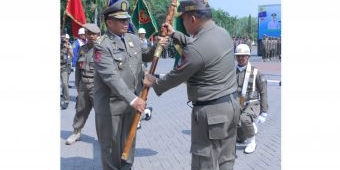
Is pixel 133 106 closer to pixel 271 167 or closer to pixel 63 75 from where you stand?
pixel 271 167

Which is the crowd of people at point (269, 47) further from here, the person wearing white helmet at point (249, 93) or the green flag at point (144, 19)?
the person wearing white helmet at point (249, 93)

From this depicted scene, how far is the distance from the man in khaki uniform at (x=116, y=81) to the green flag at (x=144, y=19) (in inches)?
115

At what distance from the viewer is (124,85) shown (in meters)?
4.95

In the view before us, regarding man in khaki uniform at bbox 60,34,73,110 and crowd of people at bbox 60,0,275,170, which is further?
man in khaki uniform at bbox 60,34,73,110

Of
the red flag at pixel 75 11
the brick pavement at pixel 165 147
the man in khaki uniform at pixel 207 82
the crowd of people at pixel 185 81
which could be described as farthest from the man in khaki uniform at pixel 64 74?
the man in khaki uniform at pixel 207 82

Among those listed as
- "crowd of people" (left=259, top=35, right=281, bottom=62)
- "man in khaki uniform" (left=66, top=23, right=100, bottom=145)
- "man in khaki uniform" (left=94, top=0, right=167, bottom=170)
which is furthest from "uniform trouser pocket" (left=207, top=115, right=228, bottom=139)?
"crowd of people" (left=259, top=35, right=281, bottom=62)

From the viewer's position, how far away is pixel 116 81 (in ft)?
16.2

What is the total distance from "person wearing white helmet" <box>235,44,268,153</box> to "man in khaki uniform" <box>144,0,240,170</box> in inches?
112

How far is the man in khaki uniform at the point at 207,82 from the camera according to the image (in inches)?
170

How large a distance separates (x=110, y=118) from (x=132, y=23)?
3598 mm

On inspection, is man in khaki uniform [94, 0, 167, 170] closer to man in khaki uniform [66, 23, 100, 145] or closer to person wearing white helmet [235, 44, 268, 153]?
person wearing white helmet [235, 44, 268, 153]

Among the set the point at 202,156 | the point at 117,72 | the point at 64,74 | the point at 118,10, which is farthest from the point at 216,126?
the point at 64,74

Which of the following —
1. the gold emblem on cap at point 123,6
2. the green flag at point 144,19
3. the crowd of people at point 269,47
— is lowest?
the gold emblem on cap at point 123,6

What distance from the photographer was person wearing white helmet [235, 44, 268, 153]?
7.37 metres
